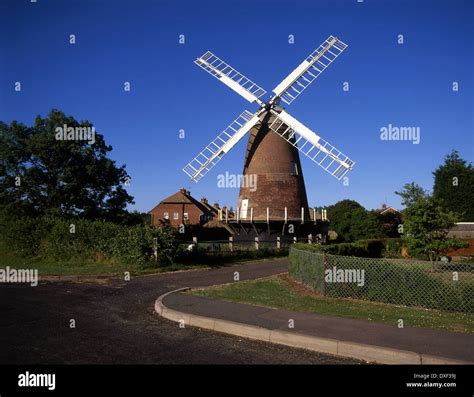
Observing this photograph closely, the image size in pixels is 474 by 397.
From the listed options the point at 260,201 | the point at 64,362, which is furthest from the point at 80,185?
the point at 64,362

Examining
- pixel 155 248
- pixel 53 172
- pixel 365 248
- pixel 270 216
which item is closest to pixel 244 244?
pixel 270 216

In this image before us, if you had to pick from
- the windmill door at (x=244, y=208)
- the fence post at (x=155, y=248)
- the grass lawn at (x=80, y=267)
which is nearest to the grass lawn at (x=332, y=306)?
the grass lawn at (x=80, y=267)

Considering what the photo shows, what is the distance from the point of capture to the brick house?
59531 mm

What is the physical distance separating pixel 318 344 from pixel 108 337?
12.1ft

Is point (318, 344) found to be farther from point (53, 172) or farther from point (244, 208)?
point (53, 172)

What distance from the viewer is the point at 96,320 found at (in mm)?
8305

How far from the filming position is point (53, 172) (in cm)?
2662

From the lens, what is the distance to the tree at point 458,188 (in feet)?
161

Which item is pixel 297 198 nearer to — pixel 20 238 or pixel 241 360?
pixel 20 238

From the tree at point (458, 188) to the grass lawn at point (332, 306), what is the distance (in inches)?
1703

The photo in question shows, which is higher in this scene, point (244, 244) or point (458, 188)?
point (458, 188)

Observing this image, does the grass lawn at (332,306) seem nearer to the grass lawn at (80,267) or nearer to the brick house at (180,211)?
the grass lawn at (80,267)

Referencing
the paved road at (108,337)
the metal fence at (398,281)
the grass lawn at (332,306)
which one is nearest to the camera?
the paved road at (108,337)
